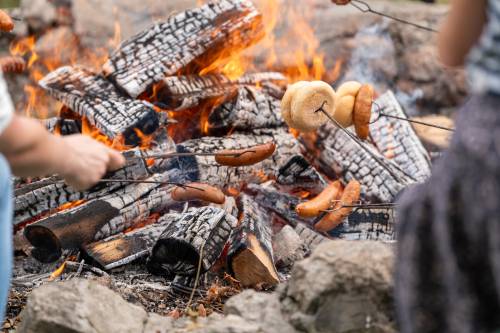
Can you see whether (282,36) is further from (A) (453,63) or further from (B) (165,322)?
(A) (453,63)

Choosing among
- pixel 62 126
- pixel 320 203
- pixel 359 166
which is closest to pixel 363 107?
pixel 320 203

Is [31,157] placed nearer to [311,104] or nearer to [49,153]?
[49,153]

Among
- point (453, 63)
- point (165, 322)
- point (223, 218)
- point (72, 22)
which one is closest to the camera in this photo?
point (453, 63)

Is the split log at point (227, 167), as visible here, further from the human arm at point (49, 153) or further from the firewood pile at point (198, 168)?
the human arm at point (49, 153)

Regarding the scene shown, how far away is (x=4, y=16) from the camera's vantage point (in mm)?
3783

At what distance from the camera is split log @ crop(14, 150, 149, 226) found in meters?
3.80

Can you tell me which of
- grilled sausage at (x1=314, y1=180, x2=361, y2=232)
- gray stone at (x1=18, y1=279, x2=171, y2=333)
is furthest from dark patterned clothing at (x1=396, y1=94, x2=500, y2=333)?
grilled sausage at (x1=314, y1=180, x2=361, y2=232)

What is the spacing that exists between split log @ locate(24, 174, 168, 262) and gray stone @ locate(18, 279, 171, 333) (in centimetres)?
Result: 119

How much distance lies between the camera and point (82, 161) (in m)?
1.84

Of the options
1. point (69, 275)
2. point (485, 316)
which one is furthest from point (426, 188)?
point (69, 275)

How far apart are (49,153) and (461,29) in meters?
1.10

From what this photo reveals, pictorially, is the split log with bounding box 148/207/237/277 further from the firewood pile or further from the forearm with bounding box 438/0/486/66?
the forearm with bounding box 438/0/486/66

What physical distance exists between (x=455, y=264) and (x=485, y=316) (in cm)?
14

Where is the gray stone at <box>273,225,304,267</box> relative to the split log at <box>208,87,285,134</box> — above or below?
below
